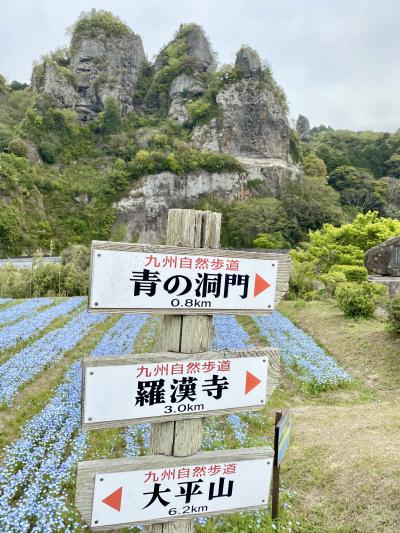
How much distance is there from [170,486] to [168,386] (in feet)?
1.96

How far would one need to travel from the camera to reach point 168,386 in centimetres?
218

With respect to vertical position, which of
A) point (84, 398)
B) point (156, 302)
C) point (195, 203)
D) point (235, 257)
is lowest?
point (84, 398)

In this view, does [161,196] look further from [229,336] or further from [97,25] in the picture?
[229,336]

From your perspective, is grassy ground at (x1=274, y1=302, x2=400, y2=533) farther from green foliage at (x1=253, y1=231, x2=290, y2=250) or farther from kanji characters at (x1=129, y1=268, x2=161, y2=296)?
green foliage at (x1=253, y1=231, x2=290, y2=250)

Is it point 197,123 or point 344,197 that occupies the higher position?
point 197,123

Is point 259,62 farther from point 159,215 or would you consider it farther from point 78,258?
point 78,258

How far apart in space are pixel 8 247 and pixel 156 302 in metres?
37.9

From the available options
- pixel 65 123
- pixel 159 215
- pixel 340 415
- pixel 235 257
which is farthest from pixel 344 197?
pixel 235 257

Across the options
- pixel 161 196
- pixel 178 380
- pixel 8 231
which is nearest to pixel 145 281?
pixel 178 380

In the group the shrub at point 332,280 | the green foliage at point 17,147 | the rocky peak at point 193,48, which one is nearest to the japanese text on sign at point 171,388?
the shrub at point 332,280

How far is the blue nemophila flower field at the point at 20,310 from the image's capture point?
1271cm

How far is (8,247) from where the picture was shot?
35469mm

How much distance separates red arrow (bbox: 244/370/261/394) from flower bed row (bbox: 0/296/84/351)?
865 centimetres

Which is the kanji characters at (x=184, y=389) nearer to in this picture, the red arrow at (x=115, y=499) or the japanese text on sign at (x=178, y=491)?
the japanese text on sign at (x=178, y=491)
